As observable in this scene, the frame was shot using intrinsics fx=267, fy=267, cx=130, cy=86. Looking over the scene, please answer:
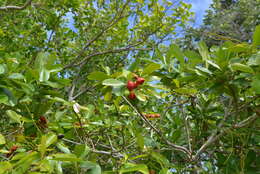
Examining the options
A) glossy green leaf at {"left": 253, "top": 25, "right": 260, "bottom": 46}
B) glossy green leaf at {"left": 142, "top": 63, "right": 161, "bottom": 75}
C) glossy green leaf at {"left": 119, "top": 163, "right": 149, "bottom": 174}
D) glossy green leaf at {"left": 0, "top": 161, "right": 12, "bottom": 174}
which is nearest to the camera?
glossy green leaf at {"left": 0, "top": 161, "right": 12, "bottom": 174}

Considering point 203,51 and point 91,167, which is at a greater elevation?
point 203,51

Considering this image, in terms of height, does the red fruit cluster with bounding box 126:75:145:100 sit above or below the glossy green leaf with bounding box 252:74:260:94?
below

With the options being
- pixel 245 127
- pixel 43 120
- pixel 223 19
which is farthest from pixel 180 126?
pixel 223 19

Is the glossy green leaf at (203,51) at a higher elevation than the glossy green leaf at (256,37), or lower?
lower

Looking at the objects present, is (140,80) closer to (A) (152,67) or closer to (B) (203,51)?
(A) (152,67)

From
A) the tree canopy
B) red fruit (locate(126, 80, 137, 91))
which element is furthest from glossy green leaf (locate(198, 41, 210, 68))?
red fruit (locate(126, 80, 137, 91))

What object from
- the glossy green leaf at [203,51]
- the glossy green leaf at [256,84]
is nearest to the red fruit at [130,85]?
the glossy green leaf at [203,51]

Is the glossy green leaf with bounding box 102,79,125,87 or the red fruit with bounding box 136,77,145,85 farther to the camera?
the red fruit with bounding box 136,77,145,85

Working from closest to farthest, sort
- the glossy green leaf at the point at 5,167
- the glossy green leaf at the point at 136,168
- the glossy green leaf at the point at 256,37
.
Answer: the glossy green leaf at the point at 5,167
the glossy green leaf at the point at 136,168
the glossy green leaf at the point at 256,37

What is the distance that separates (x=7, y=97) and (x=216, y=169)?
4.28ft

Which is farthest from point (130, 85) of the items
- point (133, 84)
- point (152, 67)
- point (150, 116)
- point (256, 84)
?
point (150, 116)

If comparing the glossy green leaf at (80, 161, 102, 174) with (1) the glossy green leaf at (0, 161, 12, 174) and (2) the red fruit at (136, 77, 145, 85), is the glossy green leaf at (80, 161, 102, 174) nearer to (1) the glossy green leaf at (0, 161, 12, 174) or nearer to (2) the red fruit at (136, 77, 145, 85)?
(1) the glossy green leaf at (0, 161, 12, 174)

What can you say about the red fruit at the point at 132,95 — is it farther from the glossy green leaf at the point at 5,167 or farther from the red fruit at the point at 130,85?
the glossy green leaf at the point at 5,167

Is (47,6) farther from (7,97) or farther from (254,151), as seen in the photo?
(254,151)
